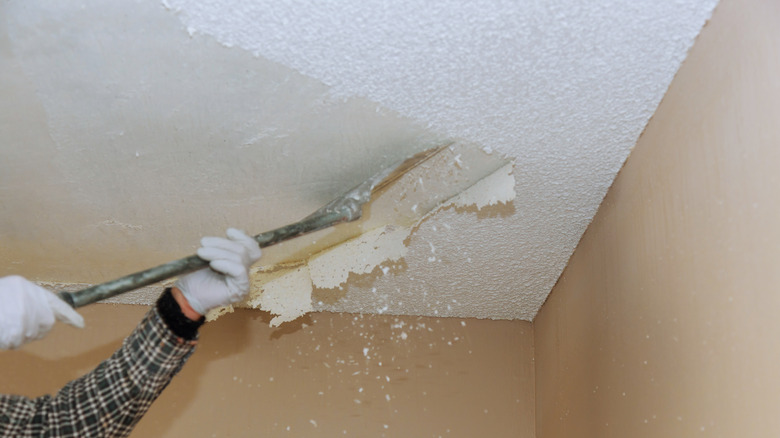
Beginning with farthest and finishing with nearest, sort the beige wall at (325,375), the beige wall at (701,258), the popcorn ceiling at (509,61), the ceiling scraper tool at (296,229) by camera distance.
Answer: the beige wall at (325,375) < the ceiling scraper tool at (296,229) < the popcorn ceiling at (509,61) < the beige wall at (701,258)

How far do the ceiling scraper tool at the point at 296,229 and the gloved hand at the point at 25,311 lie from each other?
6 centimetres

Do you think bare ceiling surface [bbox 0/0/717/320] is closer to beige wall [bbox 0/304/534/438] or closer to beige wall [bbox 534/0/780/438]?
beige wall [bbox 534/0/780/438]

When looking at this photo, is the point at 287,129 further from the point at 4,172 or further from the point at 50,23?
the point at 4,172

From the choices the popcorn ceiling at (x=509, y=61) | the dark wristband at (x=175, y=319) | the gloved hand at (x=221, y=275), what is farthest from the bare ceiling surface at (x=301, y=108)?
the dark wristband at (x=175, y=319)

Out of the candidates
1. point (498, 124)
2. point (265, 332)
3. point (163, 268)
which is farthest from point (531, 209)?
point (265, 332)

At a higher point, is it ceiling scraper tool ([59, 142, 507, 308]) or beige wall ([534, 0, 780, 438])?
ceiling scraper tool ([59, 142, 507, 308])

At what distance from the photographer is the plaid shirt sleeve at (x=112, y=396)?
5.04 feet

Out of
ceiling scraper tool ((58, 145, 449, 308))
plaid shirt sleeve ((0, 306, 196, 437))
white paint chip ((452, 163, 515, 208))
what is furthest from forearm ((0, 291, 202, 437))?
white paint chip ((452, 163, 515, 208))

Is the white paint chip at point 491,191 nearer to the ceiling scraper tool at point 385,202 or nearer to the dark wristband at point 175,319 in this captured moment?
the ceiling scraper tool at point 385,202

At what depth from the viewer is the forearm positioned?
1.54m

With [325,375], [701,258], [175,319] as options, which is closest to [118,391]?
[175,319]

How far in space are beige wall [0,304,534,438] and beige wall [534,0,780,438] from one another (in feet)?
2.19

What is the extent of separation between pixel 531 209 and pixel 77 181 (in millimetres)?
1111

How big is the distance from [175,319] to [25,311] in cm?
30
